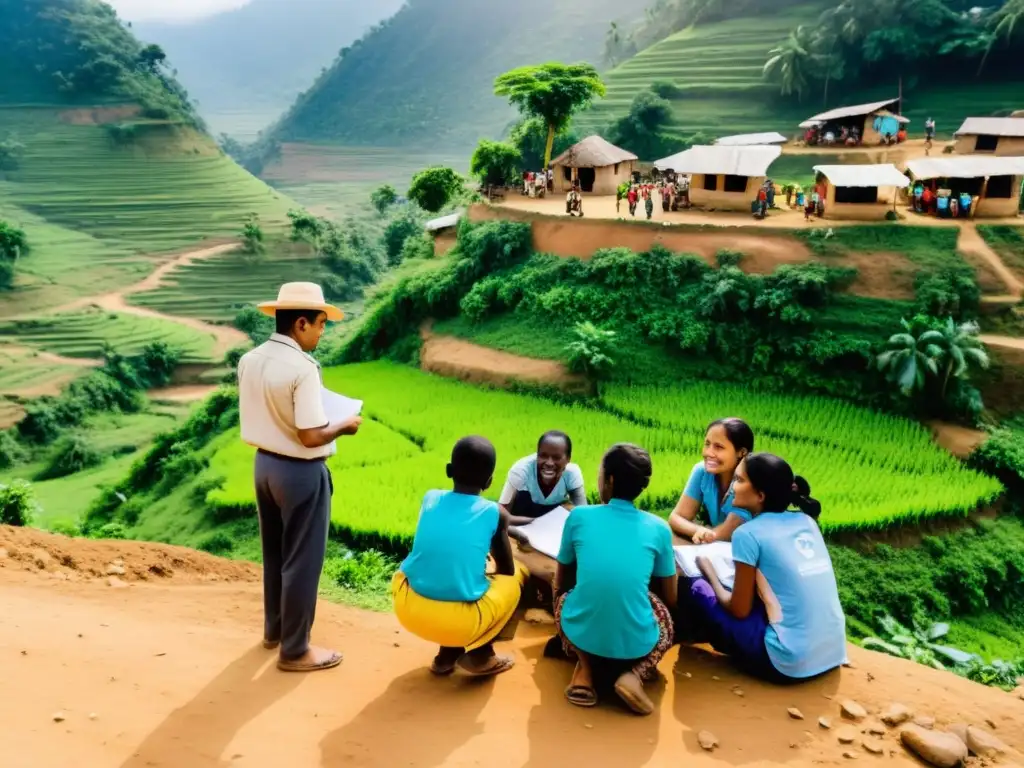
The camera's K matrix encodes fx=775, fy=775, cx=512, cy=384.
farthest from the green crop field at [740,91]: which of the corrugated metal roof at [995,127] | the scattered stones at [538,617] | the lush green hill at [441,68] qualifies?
the lush green hill at [441,68]

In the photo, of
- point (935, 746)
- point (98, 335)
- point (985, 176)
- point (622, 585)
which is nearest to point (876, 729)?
point (935, 746)

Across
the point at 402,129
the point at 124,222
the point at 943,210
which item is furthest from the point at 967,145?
the point at 402,129

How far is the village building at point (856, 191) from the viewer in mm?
15500

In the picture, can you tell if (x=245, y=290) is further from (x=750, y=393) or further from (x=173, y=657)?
(x=173, y=657)

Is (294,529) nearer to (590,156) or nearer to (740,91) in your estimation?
(590,156)

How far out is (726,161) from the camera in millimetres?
17688

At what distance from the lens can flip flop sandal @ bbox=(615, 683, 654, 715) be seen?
3.68 metres

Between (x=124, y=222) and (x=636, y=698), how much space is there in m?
45.9

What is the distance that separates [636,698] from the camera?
3.68 meters

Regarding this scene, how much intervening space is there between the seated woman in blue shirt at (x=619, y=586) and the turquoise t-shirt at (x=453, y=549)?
0.42 m

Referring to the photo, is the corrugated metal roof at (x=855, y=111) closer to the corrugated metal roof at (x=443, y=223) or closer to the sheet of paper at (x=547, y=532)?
the corrugated metal roof at (x=443, y=223)

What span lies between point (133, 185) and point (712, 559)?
48.5m

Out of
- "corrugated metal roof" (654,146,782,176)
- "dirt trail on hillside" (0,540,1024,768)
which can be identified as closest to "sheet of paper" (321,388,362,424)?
"dirt trail on hillside" (0,540,1024,768)

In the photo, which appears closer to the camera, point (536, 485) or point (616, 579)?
point (616, 579)
